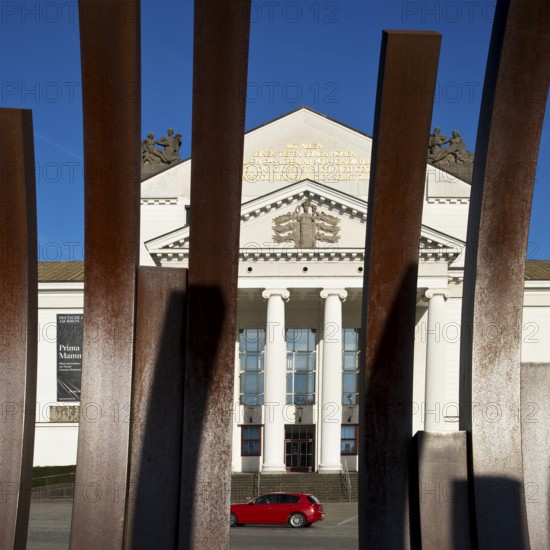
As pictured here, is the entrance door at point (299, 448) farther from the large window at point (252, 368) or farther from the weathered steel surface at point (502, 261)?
the weathered steel surface at point (502, 261)

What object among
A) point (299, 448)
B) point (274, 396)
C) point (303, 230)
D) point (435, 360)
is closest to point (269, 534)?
point (274, 396)

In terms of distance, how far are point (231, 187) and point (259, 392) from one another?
4275 centimetres

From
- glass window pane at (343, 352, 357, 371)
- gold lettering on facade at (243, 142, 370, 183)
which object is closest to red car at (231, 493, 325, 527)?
glass window pane at (343, 352, 357, 371)

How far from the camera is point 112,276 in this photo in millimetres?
7980

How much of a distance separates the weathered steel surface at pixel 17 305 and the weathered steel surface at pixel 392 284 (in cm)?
260

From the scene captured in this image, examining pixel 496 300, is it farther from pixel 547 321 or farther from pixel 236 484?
pixel 547 321

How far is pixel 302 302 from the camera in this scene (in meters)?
51.0

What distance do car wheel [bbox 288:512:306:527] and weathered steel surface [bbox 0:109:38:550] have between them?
23986 millimetres

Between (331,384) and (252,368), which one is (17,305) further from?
(252,368)

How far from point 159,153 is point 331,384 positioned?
1735cm

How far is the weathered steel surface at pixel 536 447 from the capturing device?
26.9 ft

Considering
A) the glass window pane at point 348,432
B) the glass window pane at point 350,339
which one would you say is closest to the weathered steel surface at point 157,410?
the glass window pane at point 350,339

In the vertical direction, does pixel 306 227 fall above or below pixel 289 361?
above

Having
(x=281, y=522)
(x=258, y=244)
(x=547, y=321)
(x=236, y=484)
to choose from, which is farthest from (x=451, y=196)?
(x=281, y=522)
